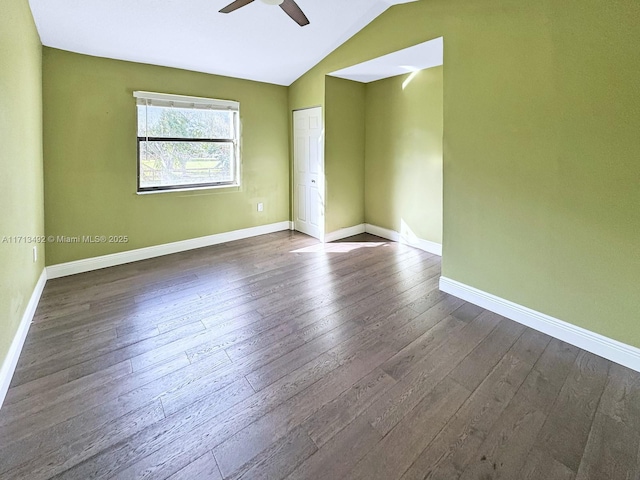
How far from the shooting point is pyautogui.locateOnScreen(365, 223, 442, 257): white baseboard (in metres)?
4.46

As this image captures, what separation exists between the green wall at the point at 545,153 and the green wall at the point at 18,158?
3192 millimetres

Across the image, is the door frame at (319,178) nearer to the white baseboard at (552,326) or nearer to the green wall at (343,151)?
the green wall at (343,151)

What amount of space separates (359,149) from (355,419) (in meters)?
4.24

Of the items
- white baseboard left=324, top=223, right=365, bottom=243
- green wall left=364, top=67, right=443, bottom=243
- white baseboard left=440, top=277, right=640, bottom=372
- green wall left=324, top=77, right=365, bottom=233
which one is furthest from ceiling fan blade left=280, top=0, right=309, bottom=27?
white baseboard left=324, top=223, right=365, bottom=243

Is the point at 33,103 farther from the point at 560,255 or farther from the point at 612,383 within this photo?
the point at 612,383

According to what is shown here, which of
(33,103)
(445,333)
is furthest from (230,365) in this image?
(33,103)

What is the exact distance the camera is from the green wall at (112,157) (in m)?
3.54

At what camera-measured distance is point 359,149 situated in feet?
17.2

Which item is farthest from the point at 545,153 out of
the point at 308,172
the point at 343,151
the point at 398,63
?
the point at 308,172

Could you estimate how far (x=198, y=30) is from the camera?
11.3 ft

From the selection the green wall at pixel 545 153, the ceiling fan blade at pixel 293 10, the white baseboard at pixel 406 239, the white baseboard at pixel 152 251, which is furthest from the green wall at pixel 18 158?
the white baseboard at pixel 406 239

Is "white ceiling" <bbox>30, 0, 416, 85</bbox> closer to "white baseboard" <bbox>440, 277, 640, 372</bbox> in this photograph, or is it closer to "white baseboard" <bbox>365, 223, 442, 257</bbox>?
"white baseboard" <bbox>365, 223, 442, 257</bbox>

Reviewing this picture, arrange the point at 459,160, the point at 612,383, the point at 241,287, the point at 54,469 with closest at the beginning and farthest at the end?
the point at 54,469, the point at 612,383, the point at 459,160, the point at 241,287

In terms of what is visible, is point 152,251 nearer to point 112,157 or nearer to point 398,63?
point 112,157
